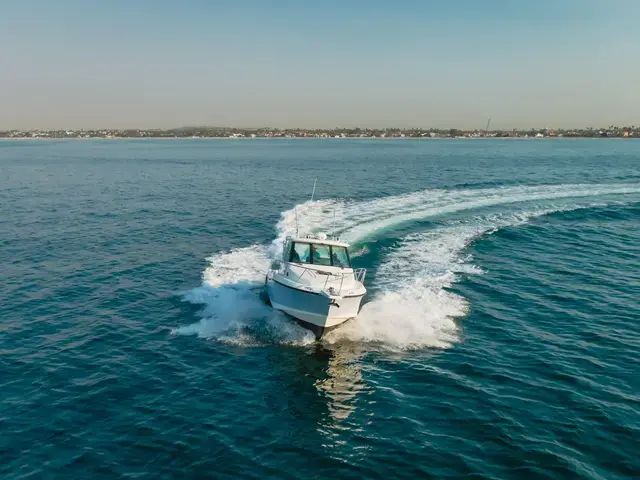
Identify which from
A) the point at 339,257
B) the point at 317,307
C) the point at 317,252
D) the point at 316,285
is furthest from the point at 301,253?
the point at 317,307

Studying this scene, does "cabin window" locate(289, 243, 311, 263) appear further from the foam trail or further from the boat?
the foam trail

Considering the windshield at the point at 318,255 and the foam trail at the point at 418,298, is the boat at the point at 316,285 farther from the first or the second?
the foam trail at the point at 418,298

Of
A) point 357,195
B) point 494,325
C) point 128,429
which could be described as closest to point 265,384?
point 128,429

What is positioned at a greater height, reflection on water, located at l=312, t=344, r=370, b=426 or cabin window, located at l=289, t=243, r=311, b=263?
cabin window, located at l=289, t=243, r=311, b=263

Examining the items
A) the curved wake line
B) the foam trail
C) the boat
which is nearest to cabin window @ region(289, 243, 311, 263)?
the boat

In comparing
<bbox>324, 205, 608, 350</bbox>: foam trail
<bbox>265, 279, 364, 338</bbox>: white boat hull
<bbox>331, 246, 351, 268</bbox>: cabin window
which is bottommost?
<bbox>324, 205, 608, 350</bbox>: foam trail

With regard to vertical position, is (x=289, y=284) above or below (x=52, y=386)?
above

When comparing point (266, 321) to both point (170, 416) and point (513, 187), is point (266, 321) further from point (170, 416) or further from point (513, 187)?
point (513, 187)
